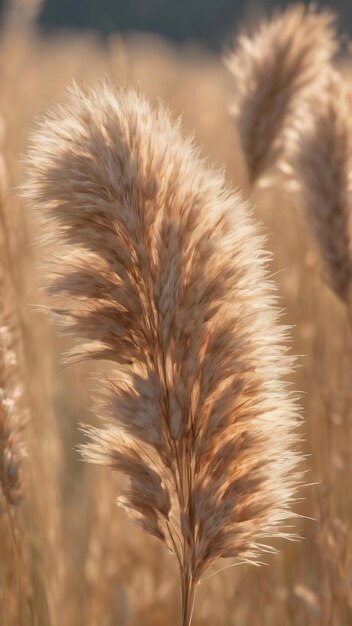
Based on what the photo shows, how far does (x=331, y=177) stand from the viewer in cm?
144

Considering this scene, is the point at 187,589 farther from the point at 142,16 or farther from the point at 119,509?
the point at 142,16

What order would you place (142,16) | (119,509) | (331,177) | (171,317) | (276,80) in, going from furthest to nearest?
(142,16) < (119,509) < (276,80) < (331,177) < (171,317)

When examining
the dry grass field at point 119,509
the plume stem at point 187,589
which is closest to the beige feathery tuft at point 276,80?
the dry grass field at point 119,509

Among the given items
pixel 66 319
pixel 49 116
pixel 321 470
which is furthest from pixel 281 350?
pixel 321 470

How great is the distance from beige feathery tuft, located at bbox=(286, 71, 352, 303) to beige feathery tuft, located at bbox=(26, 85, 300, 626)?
531mm

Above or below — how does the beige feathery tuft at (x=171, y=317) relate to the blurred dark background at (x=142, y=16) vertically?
below

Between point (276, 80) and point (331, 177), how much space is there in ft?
1.59

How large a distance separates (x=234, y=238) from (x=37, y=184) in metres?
0.21

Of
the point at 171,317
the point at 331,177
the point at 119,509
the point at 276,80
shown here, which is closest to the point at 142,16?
the point at 276,80

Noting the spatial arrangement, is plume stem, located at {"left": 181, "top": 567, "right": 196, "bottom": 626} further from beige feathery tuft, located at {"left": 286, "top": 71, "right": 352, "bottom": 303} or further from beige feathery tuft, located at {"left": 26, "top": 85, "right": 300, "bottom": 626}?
beige feathery tuft, located at {"left": 286, "top": 71, "right": 352, "bottom": 303}

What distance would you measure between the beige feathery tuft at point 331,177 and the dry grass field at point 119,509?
0.03 meters

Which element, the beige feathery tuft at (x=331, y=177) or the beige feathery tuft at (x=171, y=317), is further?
the beige feathery tuft at (x=331, y=177)

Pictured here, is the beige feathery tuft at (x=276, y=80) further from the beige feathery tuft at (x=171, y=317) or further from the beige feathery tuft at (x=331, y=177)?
the beige feathery tuft at (x=171, y=317)

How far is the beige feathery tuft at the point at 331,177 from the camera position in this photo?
1.38m
